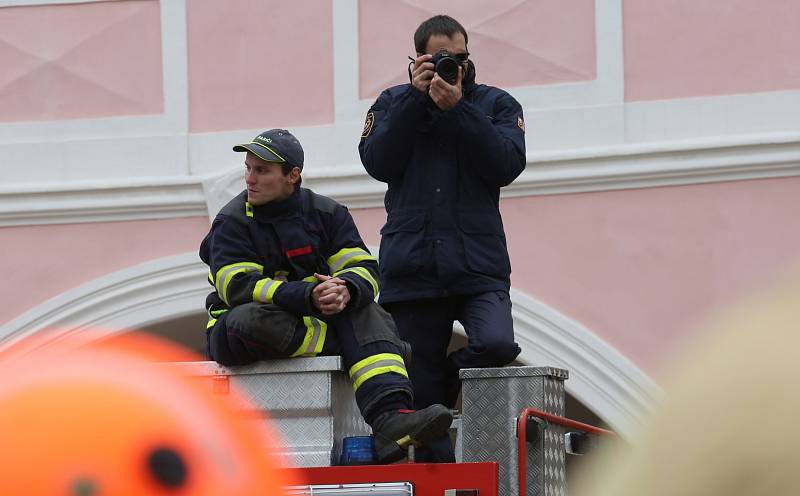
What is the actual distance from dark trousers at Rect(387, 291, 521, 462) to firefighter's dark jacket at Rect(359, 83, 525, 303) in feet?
0.19

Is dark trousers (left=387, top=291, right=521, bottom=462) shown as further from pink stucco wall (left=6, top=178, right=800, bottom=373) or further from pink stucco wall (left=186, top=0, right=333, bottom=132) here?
pink stucco wall (left=186, top=0, right=333, bottom=132)

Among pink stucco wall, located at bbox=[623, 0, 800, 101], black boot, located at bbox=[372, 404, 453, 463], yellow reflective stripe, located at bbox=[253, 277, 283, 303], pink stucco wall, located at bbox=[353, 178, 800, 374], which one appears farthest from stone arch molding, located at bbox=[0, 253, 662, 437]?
black boot, located at bbox=[372, 404, 453, 463]

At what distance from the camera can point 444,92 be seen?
4.77 meters

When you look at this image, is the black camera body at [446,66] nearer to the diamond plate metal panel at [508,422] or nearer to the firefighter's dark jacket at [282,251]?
the firefighter's dark jacket at [282,251]

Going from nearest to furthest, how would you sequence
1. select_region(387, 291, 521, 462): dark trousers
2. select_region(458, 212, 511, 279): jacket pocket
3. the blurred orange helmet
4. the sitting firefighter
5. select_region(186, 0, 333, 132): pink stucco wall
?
the blurred orange helmet
the sitting firefighter
select_region(387, 291, 521, 462): dark trousers
select_region(458, 212, 511, 279): jacket pocket
select_region(186, 0, 333, 132): pink stucco wall

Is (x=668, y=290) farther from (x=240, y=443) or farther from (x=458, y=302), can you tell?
(x=240, y=443)

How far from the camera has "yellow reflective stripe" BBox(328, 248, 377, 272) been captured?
181 inches

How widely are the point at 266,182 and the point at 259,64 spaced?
618cm

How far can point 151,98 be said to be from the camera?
35.1 ft

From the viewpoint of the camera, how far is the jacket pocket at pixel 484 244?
4.79m

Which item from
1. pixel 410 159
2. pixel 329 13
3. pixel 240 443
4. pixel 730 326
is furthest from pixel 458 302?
pixel 329 13

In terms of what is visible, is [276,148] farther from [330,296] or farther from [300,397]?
[300,397]

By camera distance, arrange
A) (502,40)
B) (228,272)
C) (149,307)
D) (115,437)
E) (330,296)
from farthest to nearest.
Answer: (149,307), (502,40), (228,272), (330,296), (115,437)

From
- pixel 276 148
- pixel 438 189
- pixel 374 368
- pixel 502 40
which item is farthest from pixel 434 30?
pixel 502 40
